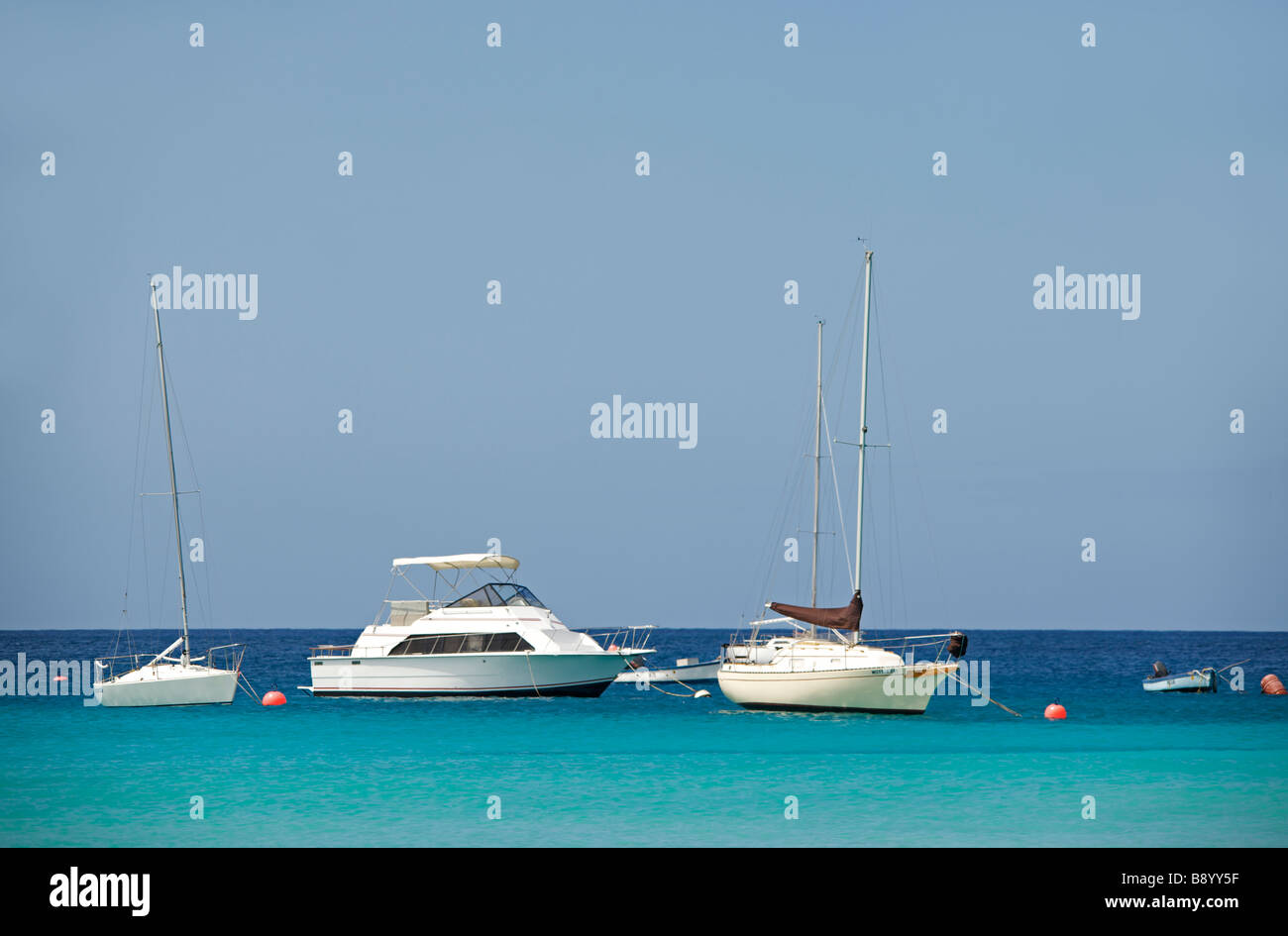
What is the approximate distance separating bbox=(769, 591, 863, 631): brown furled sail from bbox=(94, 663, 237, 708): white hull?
2078cm

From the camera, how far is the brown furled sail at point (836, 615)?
4225 centimetres

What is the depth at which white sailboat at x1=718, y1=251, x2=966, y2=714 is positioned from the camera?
4097cm

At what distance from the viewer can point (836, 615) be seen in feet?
140

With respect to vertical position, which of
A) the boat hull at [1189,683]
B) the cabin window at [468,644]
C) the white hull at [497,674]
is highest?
the cabin window at [468,644]

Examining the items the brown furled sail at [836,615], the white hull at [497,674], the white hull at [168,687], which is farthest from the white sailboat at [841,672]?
the white hull at [168,687]

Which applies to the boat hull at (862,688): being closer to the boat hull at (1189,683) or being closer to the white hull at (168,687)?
the white hull at (168,687)

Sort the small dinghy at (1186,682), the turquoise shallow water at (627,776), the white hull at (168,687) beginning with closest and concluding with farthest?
the turquoise shallow water at (627,776), the white hull at (168,687), the small dinghy at (1186,682)

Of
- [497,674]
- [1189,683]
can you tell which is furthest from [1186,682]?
[497,674]

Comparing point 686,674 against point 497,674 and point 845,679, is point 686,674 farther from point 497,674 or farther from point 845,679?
point 845,679

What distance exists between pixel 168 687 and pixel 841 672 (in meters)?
23.9

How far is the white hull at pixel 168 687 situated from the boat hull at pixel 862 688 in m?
20.2

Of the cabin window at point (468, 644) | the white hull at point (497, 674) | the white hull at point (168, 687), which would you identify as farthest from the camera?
the cabin window at point (468, 644)
